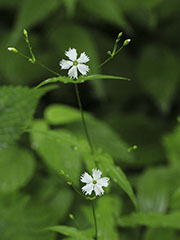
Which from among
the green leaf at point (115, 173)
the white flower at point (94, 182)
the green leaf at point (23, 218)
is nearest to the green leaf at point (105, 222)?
the green leaf at point (115, 173)

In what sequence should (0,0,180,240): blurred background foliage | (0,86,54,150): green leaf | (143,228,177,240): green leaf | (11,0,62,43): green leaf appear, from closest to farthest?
(0,86,54,150): green leaf
(0,0,180,240): blurred background foliage
(143,228,177,240): green leaf
(11,0,62,43): green leaf

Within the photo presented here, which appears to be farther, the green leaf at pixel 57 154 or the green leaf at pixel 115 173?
the green leaf at pixel 57 154

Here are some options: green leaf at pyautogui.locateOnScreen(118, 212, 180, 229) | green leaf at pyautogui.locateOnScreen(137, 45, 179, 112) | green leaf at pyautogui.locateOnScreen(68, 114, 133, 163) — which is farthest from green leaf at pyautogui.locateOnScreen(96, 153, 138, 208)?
green leaf at pyautogui.locateOnScreen(137, 45, 179, 112)

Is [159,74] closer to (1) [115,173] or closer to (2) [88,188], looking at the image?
(1) [115,173]

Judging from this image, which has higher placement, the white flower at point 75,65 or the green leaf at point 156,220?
the white flower at point 75,65

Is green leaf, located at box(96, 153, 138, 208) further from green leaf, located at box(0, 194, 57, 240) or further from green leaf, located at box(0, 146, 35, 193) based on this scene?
green leaf, located at box(0, 146, 35, 193)

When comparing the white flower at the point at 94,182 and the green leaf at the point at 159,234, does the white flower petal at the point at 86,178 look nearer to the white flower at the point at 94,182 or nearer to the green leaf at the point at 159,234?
the white flower at the point at 94,182

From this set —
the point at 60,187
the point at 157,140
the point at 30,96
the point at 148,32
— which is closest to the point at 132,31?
the point at 148,32

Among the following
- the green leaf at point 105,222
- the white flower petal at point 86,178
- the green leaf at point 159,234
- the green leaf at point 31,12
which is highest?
the green leaf at point 31,12
